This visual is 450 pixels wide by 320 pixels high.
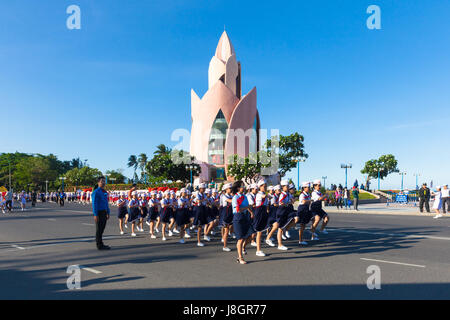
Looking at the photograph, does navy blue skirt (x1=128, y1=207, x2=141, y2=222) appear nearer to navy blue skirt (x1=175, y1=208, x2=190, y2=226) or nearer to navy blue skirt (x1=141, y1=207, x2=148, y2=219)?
navy blue skirt (x1=141, y1=207, x2=148, y2=219)

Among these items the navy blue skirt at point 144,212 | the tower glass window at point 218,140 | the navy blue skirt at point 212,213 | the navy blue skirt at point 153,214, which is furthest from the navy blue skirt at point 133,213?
the tower glass window at point 218,140

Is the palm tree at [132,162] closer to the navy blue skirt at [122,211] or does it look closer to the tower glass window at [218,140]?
the tower glass window at [218,140]

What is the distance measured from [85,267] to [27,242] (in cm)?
517

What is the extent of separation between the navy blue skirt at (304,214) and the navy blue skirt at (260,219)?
213 centimetres

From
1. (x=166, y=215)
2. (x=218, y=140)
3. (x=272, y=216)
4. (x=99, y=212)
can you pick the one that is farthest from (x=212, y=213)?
(x=218, y=140)

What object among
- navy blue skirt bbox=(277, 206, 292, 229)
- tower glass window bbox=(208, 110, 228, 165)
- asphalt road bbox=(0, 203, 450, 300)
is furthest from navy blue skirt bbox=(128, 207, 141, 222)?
tower glass window bbox=(208, 110, 228, 165)

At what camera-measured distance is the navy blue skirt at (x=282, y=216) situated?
9.77m

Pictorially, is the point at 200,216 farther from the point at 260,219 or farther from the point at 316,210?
the point at 316,210

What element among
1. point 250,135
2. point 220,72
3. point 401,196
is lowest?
point 401,196
